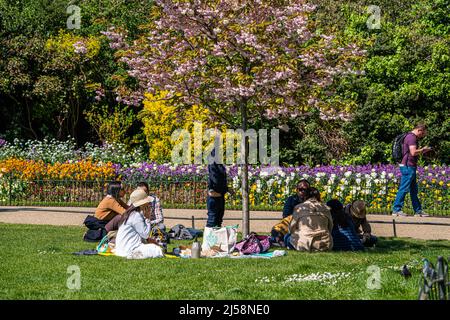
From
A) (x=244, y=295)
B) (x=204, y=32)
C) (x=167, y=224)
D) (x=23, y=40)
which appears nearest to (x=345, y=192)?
(x=167, y=224)

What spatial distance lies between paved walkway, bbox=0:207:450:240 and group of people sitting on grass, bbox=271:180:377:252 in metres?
1.90

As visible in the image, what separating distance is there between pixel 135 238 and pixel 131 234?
0.28ft

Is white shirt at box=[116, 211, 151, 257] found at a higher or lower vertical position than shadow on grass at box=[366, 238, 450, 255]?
higher

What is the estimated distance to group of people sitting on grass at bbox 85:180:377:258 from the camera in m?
12.0

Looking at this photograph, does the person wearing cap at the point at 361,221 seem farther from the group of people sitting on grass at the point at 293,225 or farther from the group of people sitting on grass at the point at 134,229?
the group of people sitting on grass at the point at 134,229

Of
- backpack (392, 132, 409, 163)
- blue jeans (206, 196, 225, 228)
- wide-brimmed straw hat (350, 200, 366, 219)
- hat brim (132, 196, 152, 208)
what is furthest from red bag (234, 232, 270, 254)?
backpack (392, 132, 409, 163)

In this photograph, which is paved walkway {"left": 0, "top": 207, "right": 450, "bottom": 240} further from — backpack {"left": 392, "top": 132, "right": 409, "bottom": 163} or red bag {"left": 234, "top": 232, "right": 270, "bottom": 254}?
red bag {"left": 234, "top": 232, "right": 270, "bottom": 254}

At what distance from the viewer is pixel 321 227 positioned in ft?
40.9

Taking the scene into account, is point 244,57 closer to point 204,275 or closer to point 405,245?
point 405,245

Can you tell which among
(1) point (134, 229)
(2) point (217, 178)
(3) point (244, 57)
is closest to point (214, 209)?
(2) point (217, 178)

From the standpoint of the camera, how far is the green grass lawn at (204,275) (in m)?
8.39

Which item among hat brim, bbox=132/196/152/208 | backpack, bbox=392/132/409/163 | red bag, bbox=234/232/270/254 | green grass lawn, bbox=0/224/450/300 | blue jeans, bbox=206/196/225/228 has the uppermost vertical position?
backpack, bbox=392/132/409/163

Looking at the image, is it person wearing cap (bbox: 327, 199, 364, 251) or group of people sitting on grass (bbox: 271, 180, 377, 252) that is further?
person wearing cap (bbox: 327, 199, 364, 251)
